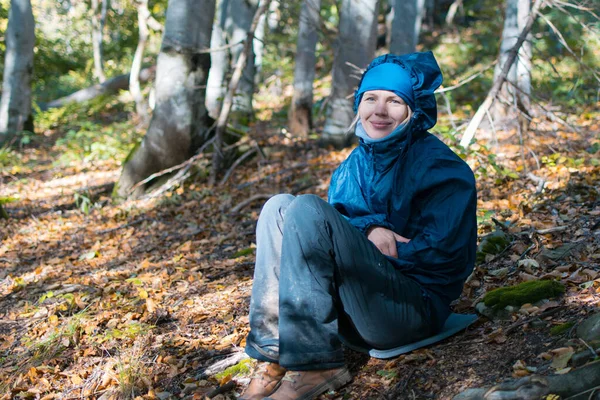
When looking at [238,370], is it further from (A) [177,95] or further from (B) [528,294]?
(A) [177,95]

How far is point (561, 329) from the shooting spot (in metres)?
2.73

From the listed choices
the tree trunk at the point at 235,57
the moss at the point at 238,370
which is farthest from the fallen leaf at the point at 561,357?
the tree trunk at the point at 235,57

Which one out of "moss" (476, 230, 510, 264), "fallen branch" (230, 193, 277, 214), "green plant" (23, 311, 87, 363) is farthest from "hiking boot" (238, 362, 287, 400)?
"fallen branch" (230, 193, 277, 214)

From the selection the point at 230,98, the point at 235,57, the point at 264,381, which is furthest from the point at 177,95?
the point at 264,381

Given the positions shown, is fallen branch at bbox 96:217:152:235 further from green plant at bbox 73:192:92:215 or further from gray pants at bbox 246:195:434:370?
gray pants at bbox 246:195:434:370

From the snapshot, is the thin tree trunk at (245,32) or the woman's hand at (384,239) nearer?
the woman's hand at (384,239)

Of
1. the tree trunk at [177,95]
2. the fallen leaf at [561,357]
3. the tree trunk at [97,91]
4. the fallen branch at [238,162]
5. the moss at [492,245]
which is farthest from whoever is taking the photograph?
the tree trunk at [97,91]

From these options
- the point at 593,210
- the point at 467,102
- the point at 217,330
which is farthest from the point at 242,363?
the point at 467,102

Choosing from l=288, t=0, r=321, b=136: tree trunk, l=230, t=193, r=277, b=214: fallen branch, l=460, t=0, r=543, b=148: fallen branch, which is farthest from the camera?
l=288, t=0, r=321, b=136: tree trunk

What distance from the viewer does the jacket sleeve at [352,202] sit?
9.48 feet

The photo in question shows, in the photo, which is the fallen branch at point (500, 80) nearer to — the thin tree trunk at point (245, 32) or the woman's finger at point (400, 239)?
the woman's finger at point (400, 239)

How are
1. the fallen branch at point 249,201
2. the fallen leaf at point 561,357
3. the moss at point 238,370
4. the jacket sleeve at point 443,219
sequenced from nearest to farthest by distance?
the fallen leaf at point 561,357 → the jacket sleeve at point 443,219 → the moss at point 238,370 → the fallen branch at point 249,201

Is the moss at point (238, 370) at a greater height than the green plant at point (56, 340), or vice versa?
the moss at point (238, 370)

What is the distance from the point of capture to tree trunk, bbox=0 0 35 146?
12.7m
